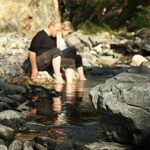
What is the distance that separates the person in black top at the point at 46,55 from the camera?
12.0 m

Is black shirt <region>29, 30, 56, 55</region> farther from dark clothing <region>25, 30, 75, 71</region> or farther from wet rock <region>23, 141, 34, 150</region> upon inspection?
wet rock <region>23, 141, 34, 150</region>

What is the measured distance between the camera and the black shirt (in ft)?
39.2

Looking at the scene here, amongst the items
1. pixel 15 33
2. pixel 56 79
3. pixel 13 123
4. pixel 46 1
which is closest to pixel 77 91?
pixel 56 79

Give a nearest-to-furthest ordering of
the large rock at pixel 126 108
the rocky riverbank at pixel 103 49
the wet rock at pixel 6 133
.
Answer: the large rock at pixel 126 108 → the wet rock at pixel 6 133 → the rocky riverbank at pixel 103 49

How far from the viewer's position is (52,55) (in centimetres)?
1221

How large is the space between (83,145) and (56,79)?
7135 mm

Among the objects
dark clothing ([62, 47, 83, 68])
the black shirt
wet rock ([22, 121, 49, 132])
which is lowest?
wet rock ([22, 121, 49, 132])

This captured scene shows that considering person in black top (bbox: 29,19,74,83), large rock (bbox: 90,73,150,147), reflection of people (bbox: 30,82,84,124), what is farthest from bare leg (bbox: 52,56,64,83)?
large rock (bbox: 90,73,150,147)

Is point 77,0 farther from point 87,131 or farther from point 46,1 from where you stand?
point 87,131

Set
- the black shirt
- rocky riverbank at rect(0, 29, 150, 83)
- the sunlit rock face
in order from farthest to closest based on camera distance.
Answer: the sunlit rock face < rocky riverbank at rect(0, 29, 150, 83) < the black shirt

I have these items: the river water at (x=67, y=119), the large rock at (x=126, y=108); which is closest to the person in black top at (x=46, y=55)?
the river water at (x=67, y=119)

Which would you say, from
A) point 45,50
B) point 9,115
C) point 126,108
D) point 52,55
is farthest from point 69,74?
point 126,108

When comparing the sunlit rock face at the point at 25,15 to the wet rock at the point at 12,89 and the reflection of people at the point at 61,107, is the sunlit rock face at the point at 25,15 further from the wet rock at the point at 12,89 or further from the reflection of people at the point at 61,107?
the wet rock at the point at 12,89

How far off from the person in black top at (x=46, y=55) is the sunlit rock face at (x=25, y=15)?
9567 millimetres
